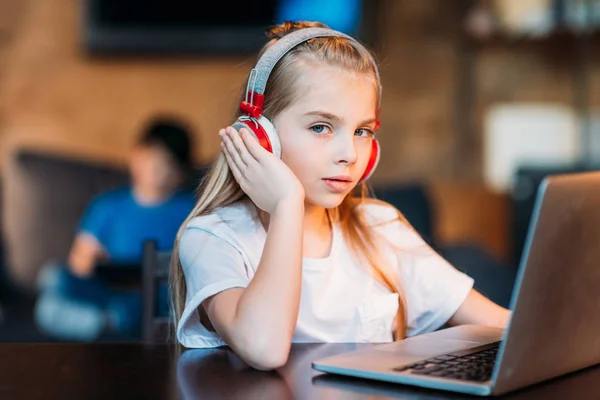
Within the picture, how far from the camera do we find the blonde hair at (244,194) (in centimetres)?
111

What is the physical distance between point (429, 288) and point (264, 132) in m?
0.33

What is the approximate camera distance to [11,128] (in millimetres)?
3711

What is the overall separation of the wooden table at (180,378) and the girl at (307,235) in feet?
0.20

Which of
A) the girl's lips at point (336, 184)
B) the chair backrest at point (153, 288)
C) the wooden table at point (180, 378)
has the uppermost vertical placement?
the girl's lips at point (336, 184)

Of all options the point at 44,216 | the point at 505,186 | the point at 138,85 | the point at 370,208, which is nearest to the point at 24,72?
the point at 138,85

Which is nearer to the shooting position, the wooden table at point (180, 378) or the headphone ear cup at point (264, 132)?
the wooden table at point (180, 378)

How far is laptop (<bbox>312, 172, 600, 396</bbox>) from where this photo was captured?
68 centimetres

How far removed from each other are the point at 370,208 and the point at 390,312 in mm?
188

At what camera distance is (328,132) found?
107 cm

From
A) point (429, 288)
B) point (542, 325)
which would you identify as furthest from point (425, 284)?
point (542, 325)

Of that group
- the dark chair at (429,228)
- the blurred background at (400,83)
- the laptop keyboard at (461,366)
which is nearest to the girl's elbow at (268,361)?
the laptop keyboard at (461,366)

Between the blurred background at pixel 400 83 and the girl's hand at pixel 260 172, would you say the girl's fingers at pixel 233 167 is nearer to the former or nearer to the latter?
the girl's hand at pixel 260 172

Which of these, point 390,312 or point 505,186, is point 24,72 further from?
point 390,312

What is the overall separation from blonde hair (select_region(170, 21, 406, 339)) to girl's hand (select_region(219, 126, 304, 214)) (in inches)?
3.7
